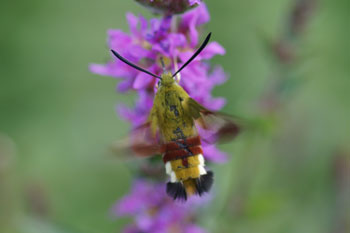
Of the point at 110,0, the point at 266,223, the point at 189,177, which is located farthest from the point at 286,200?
the point at 110,0

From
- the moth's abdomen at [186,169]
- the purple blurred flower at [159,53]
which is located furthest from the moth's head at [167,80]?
the moth's abdomen at [186,169]

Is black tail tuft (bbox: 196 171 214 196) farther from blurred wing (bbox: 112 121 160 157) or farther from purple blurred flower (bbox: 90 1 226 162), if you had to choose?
purple blurred flower (bbox: 90 1 226 162)

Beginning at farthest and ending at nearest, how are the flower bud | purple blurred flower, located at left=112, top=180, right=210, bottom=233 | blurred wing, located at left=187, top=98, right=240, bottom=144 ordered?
1. purple blurred flower, located at left=112, top=180, right=210, bottom=233
2. blurred wing, located at left=187, top=98, right=240, bottom=144
3. the flower bud


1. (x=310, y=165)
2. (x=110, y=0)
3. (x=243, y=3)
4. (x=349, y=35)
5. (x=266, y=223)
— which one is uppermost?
(x=110, y=0)

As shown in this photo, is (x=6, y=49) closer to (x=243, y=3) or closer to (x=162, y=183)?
(x=243, y=3)

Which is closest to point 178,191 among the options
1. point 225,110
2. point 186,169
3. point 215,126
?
point 186,169

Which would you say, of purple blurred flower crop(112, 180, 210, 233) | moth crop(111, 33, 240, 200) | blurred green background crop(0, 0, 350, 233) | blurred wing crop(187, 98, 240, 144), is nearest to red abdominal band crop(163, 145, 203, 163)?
moth crop(111, 33, 240, 200)

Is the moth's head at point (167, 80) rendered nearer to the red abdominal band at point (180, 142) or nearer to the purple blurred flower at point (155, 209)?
the red abdominal band at point (180, 142)
